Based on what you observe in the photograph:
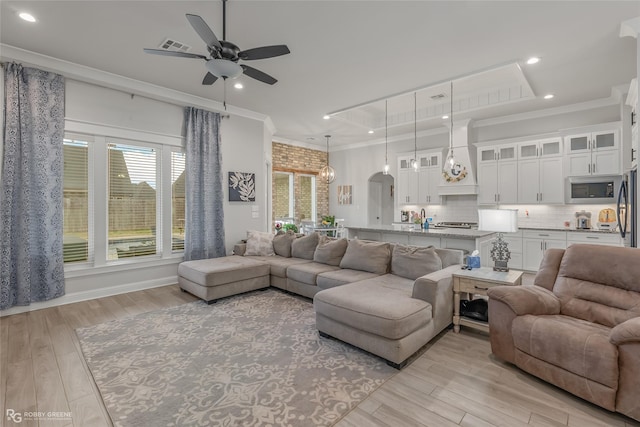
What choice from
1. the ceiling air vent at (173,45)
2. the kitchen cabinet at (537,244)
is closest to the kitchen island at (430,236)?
the kitchen cabinet at (537,244)

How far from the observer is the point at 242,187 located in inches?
235

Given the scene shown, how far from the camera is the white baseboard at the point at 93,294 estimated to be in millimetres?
3723

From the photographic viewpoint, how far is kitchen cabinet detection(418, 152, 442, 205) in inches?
278

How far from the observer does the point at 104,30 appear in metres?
3.21

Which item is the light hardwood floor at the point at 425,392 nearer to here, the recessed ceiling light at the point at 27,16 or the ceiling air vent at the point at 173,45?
the recessed ceiling light at the point at 27,16

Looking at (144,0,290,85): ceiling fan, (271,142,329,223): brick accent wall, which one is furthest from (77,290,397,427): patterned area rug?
(271,142,329,223): brick accent wall

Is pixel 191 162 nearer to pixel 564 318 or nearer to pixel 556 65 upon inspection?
pixel 564 318

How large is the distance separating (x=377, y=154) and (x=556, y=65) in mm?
4671

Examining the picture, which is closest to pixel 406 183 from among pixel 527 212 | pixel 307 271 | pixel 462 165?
pixel 462 165

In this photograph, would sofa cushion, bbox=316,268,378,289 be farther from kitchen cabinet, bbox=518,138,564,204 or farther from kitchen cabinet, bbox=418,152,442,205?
kitchen cabinet, bbox=518,138,564,204

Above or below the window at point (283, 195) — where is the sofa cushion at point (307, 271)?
below

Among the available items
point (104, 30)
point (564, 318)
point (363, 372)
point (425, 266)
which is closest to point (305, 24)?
point (104, 30)

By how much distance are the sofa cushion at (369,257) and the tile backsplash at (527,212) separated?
148 inches

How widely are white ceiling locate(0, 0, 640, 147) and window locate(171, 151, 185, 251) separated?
1.22m
